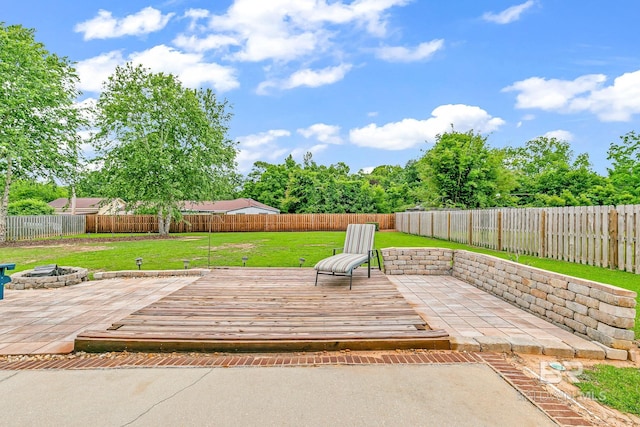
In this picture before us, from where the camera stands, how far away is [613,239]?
20.8 feet

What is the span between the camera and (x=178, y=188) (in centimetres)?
1948

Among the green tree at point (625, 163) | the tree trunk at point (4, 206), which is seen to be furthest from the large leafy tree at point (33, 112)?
the green tree at point (625, 163)

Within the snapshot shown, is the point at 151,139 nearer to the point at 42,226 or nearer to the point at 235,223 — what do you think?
the point at 42,226

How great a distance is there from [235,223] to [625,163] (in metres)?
25.8

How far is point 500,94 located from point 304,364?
19589 millimetres

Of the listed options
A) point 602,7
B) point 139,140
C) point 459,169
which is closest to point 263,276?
point 602,7

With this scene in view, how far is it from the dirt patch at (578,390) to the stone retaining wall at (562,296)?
34 centimetres

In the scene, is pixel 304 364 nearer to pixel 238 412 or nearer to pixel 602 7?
pixel 238 412

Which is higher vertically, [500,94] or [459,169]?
[500,94]

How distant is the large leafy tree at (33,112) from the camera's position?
1466 centimetres

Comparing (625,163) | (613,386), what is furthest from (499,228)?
(625,163)

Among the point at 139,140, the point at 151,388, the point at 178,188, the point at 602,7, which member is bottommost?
the point at 151,388

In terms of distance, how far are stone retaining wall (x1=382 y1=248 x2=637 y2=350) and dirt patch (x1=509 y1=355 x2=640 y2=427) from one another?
1.12 ft

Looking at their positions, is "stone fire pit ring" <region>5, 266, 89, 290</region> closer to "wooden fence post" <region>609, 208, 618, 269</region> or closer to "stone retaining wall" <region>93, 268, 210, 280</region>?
"stone retaining wall" <region>93, 268, 210, 280</region>
